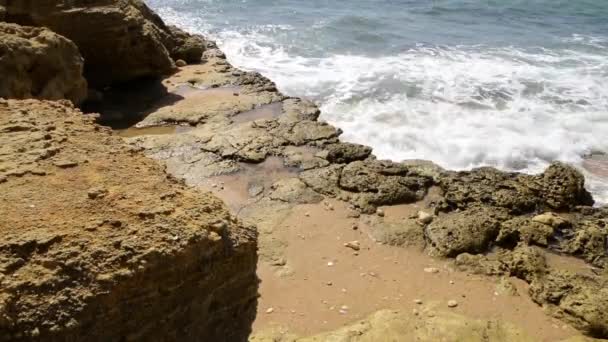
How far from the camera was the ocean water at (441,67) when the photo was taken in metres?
11.2

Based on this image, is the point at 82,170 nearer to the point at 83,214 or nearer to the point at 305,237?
the point at 83,214

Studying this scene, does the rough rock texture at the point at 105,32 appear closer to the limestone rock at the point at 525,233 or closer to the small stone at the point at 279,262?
the small stone at the point at 279,262

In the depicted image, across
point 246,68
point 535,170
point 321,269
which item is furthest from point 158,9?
point 321,269

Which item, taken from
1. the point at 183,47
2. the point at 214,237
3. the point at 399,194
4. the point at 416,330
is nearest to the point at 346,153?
the point at 399,194

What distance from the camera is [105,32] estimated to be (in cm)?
1096

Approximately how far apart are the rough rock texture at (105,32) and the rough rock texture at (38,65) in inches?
49.2

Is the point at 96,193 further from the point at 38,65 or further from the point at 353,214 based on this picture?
the point at 38,65

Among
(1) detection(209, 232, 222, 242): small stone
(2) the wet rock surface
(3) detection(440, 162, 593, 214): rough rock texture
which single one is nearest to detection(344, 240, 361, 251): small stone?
(2) the wet rock surface

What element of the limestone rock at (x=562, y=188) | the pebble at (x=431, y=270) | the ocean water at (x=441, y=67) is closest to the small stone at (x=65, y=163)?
the pebble at (x=431, y=270)

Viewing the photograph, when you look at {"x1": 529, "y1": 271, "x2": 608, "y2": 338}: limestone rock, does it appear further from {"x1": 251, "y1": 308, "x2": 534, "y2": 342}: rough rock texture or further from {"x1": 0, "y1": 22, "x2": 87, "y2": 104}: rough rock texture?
{"x1": 0, "y1": 22, "x2": 87, "y2": 104}: rough rock texture

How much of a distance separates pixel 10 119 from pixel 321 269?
356 cm

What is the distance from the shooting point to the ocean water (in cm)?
1117

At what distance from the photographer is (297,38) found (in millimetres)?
18516

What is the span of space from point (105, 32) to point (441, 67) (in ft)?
29.3
